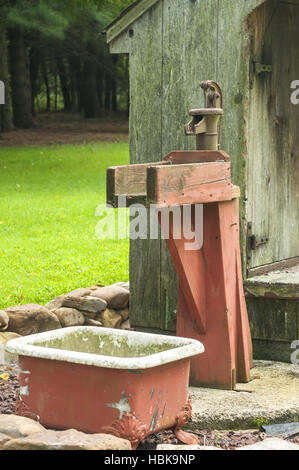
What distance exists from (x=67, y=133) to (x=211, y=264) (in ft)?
66.1

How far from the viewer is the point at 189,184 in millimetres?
4266

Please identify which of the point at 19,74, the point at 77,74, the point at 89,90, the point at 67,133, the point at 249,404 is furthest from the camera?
the point at 77,74

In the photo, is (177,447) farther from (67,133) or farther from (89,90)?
(89,90)

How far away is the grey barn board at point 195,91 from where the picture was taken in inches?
209

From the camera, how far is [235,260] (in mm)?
4875

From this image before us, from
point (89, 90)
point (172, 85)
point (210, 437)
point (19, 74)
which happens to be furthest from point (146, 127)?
point (89, 90)

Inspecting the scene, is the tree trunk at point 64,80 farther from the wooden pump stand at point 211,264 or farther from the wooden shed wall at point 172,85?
the wooden pump stand at point 211,264

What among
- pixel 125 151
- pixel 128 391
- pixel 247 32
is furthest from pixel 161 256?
pixel 125 151

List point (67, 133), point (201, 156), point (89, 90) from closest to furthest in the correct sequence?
point (201, 156), point (67, 133), point (89, 90)


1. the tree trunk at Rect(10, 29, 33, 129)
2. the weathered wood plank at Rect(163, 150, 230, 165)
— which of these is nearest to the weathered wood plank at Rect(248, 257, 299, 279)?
the weathered wood plank at Rect(163, 150, 230, 165)

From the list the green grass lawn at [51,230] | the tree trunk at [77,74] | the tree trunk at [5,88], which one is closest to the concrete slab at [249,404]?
the green grass lawn at [51,230]

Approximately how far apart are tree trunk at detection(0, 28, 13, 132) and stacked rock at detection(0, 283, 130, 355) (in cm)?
1444

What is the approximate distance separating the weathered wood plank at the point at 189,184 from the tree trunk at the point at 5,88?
15.9 meters

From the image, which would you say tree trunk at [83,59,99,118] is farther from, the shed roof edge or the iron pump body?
the iron pump body
